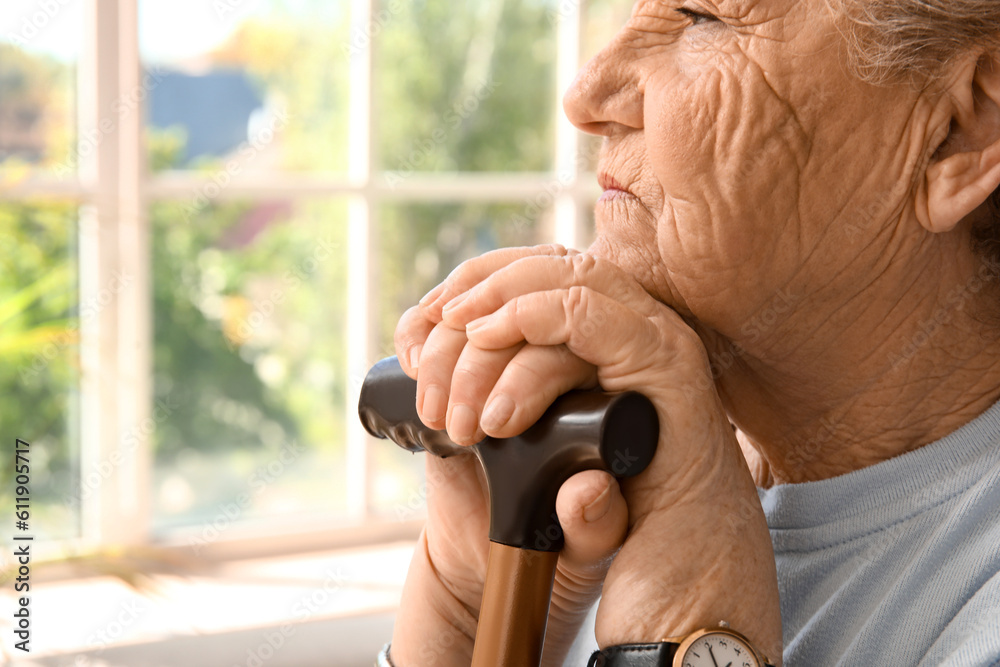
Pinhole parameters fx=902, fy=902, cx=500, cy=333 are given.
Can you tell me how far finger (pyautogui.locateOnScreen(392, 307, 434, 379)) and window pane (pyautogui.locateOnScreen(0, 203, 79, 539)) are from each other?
137cm

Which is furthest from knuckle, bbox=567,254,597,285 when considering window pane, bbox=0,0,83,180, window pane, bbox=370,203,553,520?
window pane, bbox=370,203,553,520

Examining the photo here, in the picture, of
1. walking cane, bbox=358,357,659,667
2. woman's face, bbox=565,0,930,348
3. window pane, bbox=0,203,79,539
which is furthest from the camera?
window pane, bbox=0,203,79,539

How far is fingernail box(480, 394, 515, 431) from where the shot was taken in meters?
0.66

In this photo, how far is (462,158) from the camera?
2.64 m

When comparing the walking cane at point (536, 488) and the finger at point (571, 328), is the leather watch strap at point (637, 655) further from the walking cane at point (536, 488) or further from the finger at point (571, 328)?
the finger at point (571, 328)

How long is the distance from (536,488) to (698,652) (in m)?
0.16

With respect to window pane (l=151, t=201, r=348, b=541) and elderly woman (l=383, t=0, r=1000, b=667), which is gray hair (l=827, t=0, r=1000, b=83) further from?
window pane (l=151, t=201, r=348, b=541)

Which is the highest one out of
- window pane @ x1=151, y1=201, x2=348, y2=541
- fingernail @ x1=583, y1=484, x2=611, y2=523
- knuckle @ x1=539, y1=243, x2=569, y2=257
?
knuckle @ x1=539, y1=243, x2=569, y2=257

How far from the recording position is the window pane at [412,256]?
2.54 m

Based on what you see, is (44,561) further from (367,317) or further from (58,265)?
(367,317)

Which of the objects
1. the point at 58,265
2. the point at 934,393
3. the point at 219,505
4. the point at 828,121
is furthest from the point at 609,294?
the point at 219,505

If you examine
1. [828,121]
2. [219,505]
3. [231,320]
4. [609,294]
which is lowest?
[219,505]

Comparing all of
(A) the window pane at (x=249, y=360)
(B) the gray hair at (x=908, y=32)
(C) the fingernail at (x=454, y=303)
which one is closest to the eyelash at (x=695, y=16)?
(B) the gray hair at (x=908, y=32)

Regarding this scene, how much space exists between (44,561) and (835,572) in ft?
5.69
